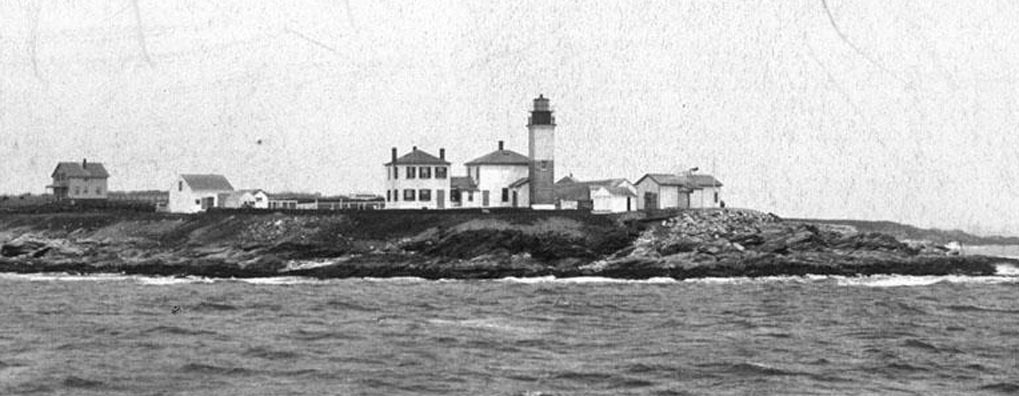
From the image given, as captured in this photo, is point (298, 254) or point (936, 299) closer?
point (936, 299)

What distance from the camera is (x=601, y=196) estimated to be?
75.8 meters

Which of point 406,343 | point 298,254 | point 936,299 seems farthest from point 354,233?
point 406,343

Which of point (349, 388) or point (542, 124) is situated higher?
point (542, 124)

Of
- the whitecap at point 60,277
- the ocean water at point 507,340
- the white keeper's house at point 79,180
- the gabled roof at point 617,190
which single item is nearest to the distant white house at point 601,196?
the gabled roof at point 617,190

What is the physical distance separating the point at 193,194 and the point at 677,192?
104 feet

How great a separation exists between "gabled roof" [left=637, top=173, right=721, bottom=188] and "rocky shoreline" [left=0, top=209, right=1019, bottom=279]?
7.79 m

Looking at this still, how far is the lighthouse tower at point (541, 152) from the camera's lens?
242 ft

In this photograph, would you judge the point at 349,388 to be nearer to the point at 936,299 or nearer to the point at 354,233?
the point at 936,299

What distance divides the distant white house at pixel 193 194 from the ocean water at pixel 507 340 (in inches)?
1219

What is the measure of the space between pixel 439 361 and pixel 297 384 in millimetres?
4014

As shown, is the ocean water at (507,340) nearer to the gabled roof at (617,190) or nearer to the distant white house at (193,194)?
the gabled roof at (617,190)

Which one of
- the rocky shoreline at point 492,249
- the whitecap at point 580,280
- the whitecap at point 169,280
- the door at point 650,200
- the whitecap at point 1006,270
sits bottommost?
the whitecap at point 169,280

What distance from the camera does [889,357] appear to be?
1161 inches

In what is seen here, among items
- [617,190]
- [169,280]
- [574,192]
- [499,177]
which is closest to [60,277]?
[169,280]
